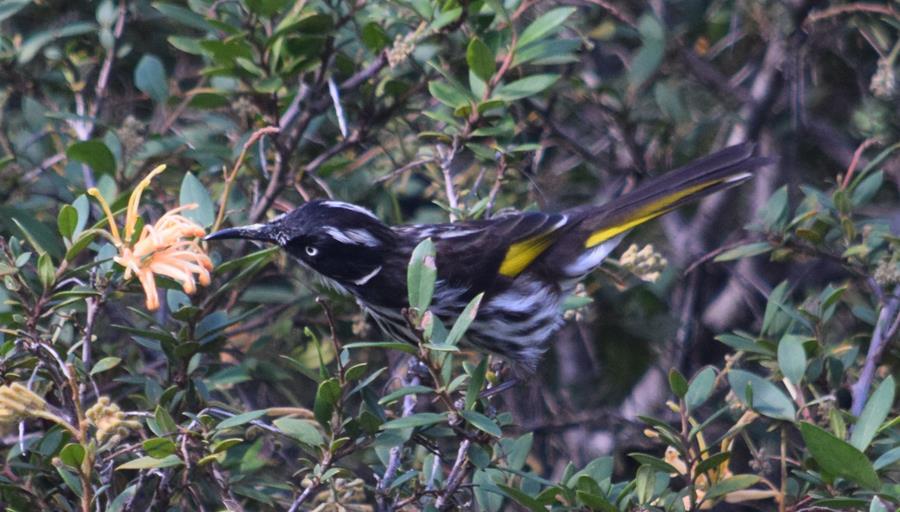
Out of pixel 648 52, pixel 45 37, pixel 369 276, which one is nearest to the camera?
pixel 369 276

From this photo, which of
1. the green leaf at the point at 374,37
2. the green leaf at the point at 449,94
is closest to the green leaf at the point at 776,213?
the green leaf at the point at 449,94

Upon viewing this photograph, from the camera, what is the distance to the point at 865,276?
12.0 ft

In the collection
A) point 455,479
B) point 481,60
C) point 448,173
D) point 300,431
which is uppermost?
point 481,60

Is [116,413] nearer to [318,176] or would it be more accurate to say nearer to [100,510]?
[100,510]

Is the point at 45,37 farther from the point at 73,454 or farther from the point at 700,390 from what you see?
the point at 700,390

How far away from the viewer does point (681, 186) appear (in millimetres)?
4363

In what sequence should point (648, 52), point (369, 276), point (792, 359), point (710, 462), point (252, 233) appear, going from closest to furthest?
point (710, 462), point (792, 359), point (252, 233), point (369, 276), point (648, 52)

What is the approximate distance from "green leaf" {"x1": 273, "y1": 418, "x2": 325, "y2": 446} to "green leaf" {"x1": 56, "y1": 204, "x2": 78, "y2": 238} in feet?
2.19

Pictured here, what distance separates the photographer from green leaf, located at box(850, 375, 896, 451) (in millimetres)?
2807

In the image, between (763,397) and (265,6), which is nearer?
(763,397)

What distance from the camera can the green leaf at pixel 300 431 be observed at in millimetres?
2678

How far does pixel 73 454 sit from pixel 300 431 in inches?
19.0

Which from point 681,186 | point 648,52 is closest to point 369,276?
point 681,186

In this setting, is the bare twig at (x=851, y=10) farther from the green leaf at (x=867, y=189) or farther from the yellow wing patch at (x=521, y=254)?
the yellow wing patch at (x=521, y=254)
